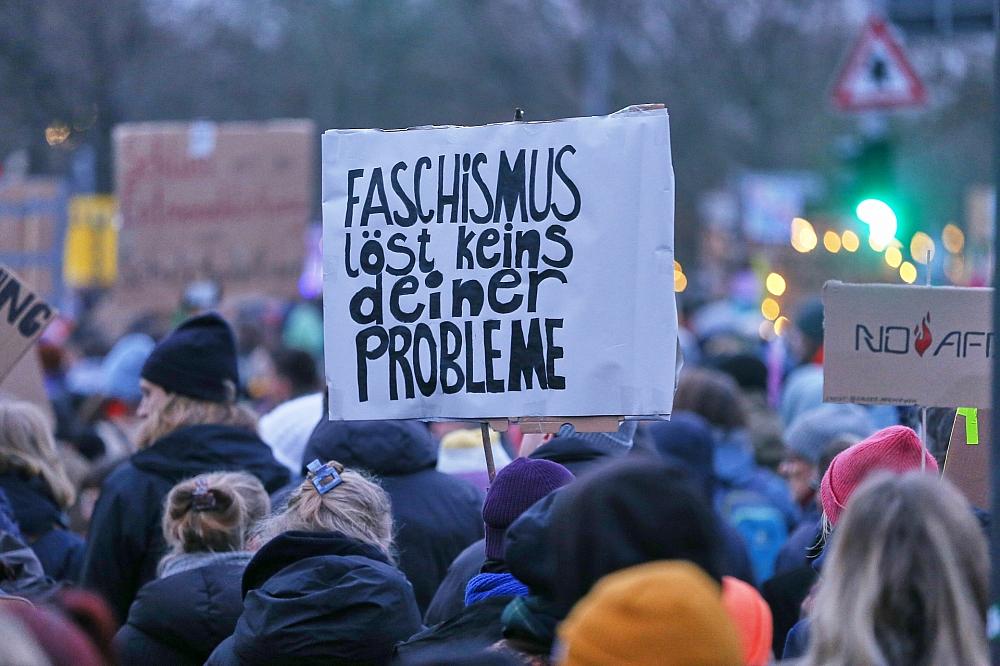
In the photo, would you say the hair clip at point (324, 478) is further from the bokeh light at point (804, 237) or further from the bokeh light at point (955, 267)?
the bokeh light at point (955, 267)

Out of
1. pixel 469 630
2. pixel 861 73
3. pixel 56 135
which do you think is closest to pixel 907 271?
pixel 861 73

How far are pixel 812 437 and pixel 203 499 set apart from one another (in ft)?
8.59

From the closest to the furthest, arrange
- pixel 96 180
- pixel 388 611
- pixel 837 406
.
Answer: pixel 388 611
pixel 837 406
pixel 96 180

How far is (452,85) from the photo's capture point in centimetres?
4041

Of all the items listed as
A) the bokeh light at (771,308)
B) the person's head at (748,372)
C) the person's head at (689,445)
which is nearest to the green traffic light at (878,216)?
the bokeh light at (771,308)

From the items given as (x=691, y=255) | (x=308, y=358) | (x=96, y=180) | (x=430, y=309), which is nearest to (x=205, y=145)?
(x=308, y=358)

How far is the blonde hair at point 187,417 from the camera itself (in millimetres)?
5180

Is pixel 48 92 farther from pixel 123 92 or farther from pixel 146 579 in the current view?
pixel 146 579

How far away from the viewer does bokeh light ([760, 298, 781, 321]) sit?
1470 centimetres

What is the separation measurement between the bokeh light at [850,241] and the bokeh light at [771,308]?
2.91 ft

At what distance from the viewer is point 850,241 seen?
14.8 meters

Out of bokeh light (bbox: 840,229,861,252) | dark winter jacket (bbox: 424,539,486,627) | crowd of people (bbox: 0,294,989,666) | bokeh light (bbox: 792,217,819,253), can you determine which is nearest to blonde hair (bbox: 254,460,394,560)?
crowd of people (bbox: 0,294,989,666)

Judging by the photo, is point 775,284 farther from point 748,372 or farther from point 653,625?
point 653,625

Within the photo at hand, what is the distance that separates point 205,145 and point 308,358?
3.04m
